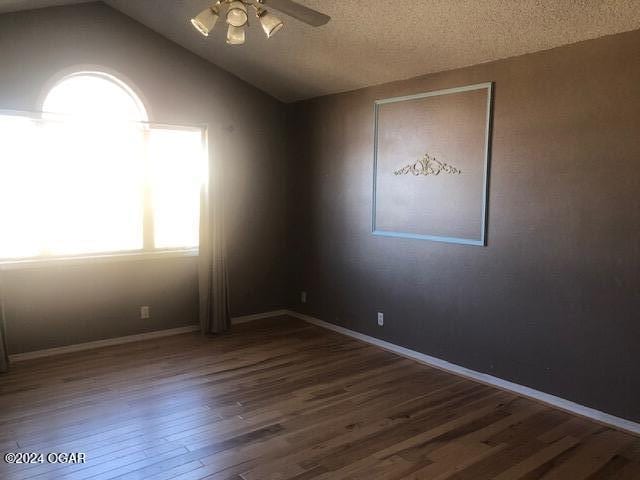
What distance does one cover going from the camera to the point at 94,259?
4359 mm

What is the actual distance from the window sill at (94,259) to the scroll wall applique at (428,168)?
234 centimetres

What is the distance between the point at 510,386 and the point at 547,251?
40.7 inches

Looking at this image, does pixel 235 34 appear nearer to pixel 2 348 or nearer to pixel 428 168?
pixel 428 168

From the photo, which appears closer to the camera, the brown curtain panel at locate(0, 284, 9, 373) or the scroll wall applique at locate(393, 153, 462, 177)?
the brown curtain panel at locate(0, 284, 9, 373)

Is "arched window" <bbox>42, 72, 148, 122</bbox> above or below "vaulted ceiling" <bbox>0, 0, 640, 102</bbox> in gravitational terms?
below

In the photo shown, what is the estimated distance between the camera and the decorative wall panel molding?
3.64 meters

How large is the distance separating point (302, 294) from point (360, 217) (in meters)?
1.32

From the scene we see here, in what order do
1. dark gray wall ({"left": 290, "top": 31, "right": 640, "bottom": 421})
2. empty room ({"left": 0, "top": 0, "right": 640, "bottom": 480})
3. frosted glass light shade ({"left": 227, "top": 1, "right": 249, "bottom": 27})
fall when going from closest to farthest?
frosted glass light shade ({"left": 227, "top": 1, "right": 249, "bottom": 27}) < empty room ({"left": 0, "top": 0, "right": 640, "bottom": 480}) < dark gray wall ({"left": 290, "top": 31, "right": 640, "bottom": 421})

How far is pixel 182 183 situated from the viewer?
488 centimetres

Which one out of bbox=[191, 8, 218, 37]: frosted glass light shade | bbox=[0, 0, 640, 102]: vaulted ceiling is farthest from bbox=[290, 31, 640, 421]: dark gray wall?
bbox=[191, 8, 218, 37]: frosted glass light shade

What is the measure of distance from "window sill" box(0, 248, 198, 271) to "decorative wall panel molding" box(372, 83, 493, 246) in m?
2.01

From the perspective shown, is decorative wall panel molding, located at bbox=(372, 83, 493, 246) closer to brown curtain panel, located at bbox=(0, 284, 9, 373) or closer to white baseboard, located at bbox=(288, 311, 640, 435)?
white baseboard, located at bbox=(288, 311, 640, 435)

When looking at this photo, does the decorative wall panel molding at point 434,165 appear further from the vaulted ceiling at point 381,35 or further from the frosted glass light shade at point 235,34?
the frosted glass light shade at point 235,34

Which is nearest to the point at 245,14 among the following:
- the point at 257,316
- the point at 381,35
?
the point at 381,35
